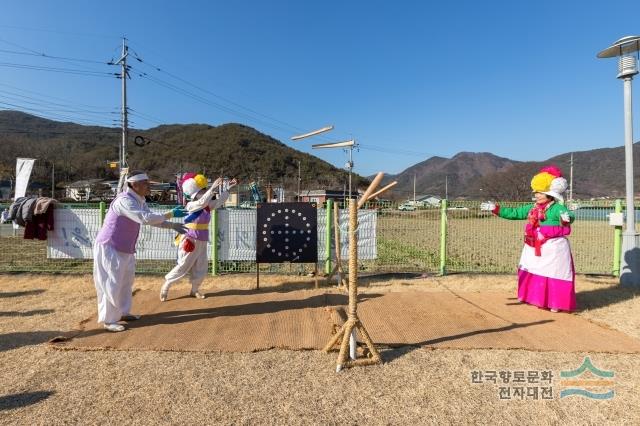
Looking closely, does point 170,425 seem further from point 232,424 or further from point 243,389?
point 243,389

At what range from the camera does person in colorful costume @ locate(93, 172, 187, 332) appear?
13.5ft

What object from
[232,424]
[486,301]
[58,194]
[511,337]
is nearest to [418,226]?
[486,301]

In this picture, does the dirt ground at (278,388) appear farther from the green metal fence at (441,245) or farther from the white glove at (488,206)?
the green metal fence at (441,245)

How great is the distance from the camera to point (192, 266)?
5582 mm

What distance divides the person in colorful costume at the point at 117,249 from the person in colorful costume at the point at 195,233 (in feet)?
3.04

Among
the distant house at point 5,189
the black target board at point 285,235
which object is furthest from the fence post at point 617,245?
the distant house at point 5,189

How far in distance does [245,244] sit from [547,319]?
513 cm

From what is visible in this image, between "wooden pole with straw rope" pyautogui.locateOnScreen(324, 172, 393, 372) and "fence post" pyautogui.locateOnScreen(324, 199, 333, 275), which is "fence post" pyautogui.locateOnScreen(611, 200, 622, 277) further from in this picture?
"wooden pole with straw rope" pyautogui.locateOnScreen(324, 172, 393, 372)

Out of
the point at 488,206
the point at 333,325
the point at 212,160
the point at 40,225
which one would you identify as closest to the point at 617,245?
the point at 488,206

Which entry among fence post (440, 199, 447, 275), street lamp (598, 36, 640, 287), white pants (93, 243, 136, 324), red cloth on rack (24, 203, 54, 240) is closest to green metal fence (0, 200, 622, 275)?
fence post (440, 199, 447, 275)

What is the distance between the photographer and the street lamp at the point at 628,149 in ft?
21.3

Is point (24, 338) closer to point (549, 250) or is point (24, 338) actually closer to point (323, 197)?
point (549, 250)

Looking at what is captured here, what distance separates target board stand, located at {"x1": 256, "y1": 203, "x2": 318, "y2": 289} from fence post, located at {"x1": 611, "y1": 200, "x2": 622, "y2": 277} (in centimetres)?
561

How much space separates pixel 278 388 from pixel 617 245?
284 inches
